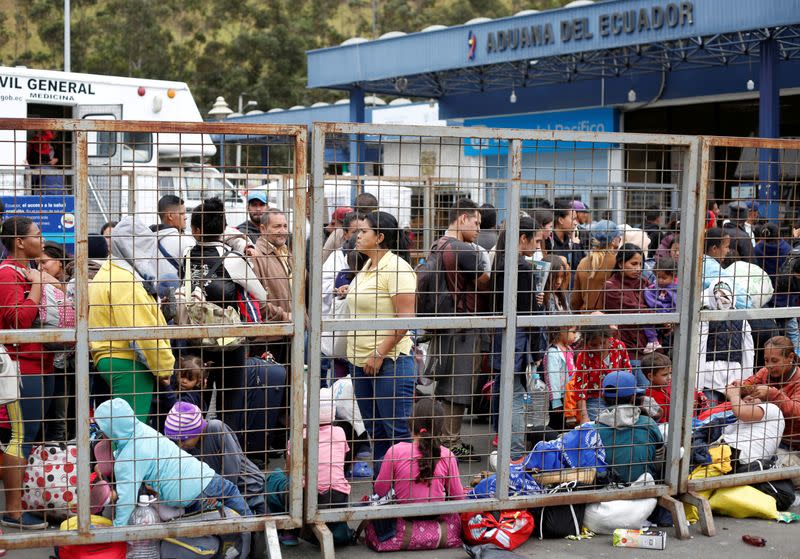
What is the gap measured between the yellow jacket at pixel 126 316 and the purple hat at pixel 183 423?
0.26 metres

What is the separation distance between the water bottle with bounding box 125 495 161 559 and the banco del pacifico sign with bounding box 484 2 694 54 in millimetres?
15893

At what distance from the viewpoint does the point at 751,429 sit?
22.3 ft

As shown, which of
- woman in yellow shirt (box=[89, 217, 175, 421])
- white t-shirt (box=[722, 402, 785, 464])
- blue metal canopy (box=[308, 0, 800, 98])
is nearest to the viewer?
woman in yellow shirt (box=[89, 217, 175, 421])

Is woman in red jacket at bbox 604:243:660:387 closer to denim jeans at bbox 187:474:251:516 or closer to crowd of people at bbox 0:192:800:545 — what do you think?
crowd of people at bbox 0:192:800:545

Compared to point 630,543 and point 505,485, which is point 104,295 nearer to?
A: point 505,485

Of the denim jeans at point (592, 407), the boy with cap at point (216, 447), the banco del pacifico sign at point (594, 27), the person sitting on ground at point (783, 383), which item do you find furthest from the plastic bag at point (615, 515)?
the banco del pacifico sign at point (594, 27)

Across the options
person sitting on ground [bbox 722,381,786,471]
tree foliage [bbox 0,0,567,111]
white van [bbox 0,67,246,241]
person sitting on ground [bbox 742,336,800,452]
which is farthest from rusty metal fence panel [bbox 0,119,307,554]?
tree foliage [bbox 0,0,567,111]

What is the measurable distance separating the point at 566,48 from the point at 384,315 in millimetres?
15902

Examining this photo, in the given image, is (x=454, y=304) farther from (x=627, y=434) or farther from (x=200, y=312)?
(x=200, y=312)

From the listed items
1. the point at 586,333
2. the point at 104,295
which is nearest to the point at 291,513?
the point at 104,295

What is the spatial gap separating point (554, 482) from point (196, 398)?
2.61 metres

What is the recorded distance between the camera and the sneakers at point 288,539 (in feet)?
18.8

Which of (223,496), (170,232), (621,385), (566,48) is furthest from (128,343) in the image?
(566,48)

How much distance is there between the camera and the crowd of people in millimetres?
5449
